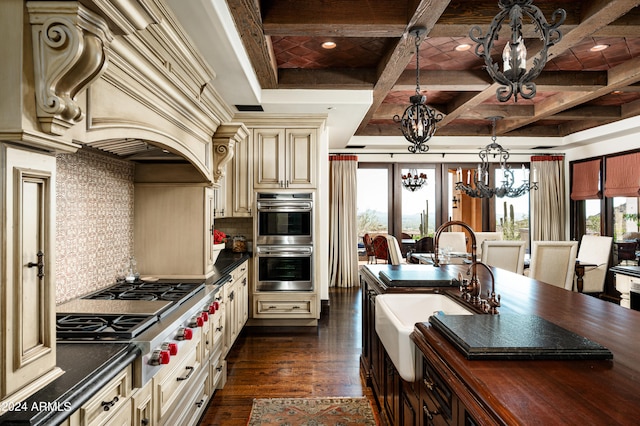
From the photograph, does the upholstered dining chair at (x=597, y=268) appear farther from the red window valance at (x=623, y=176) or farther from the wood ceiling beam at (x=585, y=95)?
the wood ceiling beam at (x=585, y=95)

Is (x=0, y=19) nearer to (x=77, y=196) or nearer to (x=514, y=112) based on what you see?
(x=77, y=196)

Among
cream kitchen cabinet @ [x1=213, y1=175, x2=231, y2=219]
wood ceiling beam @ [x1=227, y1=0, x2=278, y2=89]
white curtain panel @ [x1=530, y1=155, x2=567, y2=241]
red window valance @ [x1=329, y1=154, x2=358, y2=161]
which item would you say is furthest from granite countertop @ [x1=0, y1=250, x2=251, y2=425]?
white curtain panel @ [x1=530, y1=155, x2=567, y2=241]

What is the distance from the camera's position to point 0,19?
41.1 inches

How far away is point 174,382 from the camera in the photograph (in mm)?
1935

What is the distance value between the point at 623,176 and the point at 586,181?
0.86 m

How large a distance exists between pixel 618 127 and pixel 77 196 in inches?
274

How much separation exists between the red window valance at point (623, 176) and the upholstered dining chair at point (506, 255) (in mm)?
2559

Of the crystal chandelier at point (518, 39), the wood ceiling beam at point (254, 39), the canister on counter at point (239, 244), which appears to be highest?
the wood ceiling beam at point (254, 39)

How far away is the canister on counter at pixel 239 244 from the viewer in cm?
462

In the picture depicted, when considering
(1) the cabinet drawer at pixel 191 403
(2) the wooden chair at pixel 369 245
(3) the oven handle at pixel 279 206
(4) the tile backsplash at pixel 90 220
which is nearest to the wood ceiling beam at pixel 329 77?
(3) the oven handle at pixel 279 206

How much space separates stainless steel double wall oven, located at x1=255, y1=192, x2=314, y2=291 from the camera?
4535mm

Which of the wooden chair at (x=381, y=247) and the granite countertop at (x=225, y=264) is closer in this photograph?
the granite countertop at (x=225, y=264)

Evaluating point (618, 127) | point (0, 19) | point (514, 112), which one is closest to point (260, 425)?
point (0, 19)

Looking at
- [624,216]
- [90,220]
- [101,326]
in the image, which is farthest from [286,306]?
[624,216]
